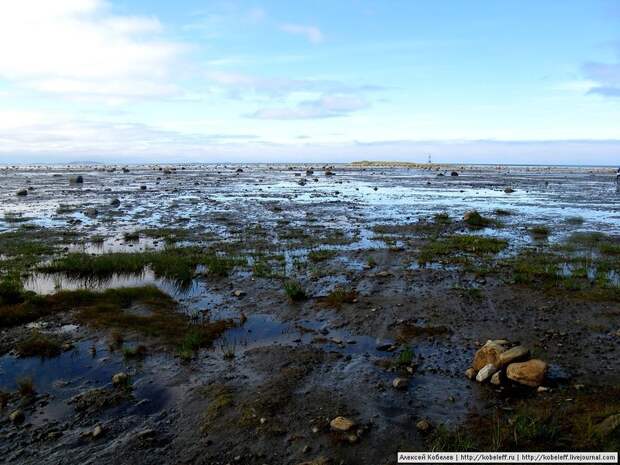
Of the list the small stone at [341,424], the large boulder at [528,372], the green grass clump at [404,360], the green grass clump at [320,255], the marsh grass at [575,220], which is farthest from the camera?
the marsh grass at [575,220]

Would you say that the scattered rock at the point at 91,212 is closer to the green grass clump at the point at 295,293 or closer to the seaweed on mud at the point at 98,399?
the green grass clump at the point at 295,293

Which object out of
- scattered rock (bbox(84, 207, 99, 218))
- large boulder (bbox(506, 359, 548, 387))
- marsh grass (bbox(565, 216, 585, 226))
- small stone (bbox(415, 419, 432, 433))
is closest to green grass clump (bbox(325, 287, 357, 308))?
large boulder (bbox(506, 359, 548, 387))

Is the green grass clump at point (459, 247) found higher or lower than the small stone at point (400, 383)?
higher

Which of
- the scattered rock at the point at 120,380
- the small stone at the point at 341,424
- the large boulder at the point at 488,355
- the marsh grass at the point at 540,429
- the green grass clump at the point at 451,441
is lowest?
the scattered rock at the point at 120,380

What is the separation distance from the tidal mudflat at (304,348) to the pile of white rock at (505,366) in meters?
0.04

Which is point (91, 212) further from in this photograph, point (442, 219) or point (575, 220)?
point (575, 220)

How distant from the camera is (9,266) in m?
16.8

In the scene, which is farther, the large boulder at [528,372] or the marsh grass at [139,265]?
the marsh grass at [139,265]

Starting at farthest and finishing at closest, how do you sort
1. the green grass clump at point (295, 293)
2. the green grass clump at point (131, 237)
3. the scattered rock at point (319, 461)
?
the green grass clump at point (131, 237), the green grass clump at point (295, 293), the scattered rock at point (319, 461)

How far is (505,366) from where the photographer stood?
326 inches

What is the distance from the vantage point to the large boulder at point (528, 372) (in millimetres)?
7910

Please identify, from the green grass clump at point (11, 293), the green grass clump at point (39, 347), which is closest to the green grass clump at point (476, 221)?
the green grass clump at point (39, 347)

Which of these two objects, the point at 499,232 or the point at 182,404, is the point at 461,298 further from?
the point at 499,232

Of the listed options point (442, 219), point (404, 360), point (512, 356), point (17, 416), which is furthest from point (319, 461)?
point (442, 219)
